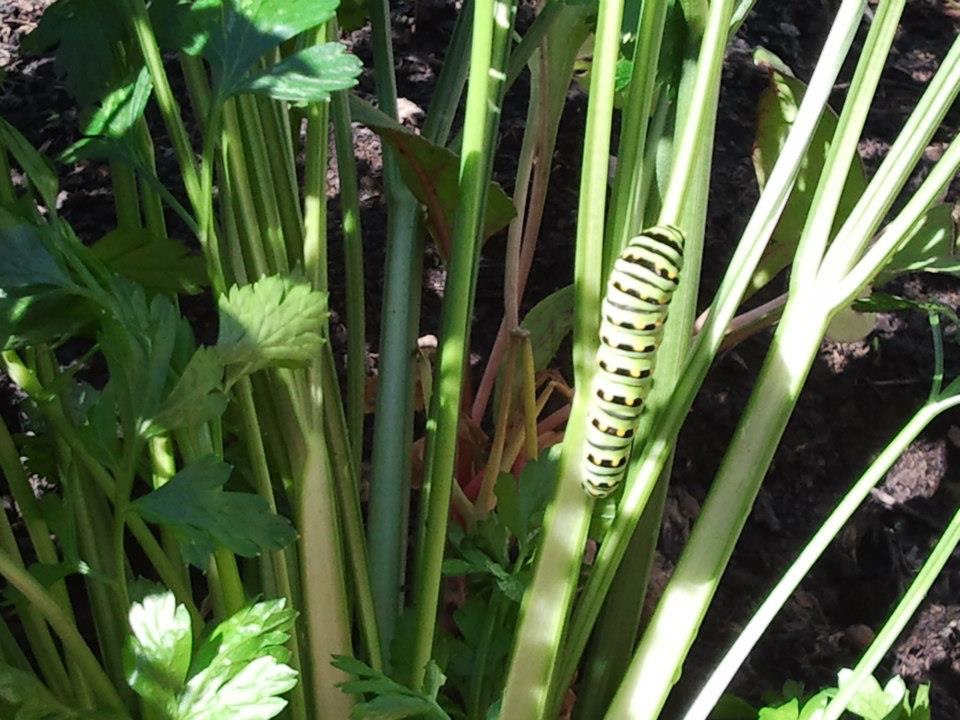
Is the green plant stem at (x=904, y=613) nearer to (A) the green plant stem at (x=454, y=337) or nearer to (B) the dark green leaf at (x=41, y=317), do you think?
(A) the green plant stem at (x=454, y=337)

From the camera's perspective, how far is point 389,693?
529 mm

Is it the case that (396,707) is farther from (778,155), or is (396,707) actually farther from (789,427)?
(789,427)

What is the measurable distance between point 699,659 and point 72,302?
1.94 feet

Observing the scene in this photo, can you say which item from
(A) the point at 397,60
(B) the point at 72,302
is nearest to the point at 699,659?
(B) the point at 72,302

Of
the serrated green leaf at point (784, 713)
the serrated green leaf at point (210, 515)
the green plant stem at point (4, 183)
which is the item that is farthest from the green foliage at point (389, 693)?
the green plant stem at point (4, 183)

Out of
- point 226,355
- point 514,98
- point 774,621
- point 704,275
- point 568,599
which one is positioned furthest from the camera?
point 514,98

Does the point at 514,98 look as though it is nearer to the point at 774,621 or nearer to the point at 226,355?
the point at 774,621

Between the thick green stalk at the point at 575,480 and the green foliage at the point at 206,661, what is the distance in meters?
0.16

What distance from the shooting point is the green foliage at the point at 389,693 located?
20.7 inches

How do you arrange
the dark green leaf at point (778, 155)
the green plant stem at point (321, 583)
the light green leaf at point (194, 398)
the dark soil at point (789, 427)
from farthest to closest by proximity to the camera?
the dark soil at point (789, 427), the dark green leaf at point (778, 155), the green plant stem at point (321, 583), the light green leaf at point (194, 398)

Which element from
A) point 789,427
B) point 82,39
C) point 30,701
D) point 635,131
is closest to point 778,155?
point 635,131

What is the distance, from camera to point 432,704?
0.53m

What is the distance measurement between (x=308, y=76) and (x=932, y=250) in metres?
0.43

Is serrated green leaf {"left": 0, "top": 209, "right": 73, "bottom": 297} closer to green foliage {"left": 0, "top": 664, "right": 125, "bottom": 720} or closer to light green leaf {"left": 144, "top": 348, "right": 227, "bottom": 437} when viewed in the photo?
light green leaf {"left": 144, "top": 348, "right": 227, "bottom": 437}
